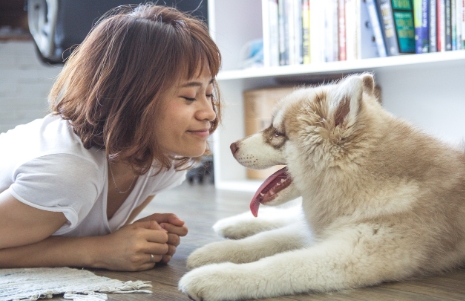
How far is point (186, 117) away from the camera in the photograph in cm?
137

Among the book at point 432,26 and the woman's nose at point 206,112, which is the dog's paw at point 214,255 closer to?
the woman's nose at point 206,112

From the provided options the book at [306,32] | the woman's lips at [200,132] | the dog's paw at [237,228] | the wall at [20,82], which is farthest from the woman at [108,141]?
the wall at [20,82]

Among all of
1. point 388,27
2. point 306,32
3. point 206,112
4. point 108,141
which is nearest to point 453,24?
point 388,27

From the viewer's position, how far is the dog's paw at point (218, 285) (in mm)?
1047

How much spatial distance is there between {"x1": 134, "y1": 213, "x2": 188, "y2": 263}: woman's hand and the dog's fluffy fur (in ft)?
0.39

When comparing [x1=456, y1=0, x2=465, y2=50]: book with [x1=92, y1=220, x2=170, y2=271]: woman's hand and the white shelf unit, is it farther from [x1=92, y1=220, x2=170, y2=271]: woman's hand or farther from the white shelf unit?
[x1=92, y1=220, x2=170, y2=271]: woman's hand

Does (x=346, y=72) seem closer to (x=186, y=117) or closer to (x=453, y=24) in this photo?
(x=453, y=24)

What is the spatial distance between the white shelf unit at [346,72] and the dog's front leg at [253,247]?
2.94 feet

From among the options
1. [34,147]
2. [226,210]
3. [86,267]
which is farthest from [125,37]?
[226,210]

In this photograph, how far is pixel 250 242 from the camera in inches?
54.3

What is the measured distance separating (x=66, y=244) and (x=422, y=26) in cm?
179

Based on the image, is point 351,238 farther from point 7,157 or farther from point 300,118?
point 7,157

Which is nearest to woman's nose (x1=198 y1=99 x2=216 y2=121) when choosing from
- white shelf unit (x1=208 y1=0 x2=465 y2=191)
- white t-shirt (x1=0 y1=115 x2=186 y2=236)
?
white t-shirt (x1=0 y1=115 x2=186 y2=236)

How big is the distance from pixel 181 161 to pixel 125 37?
0.40 meters
